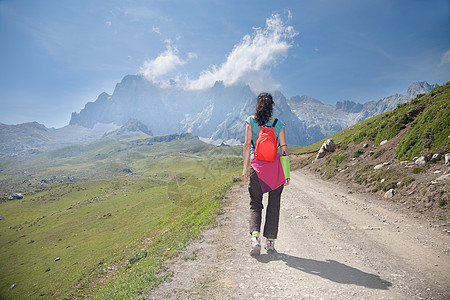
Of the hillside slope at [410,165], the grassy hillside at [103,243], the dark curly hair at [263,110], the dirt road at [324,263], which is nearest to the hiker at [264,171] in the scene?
the dark curly hair at [263,110]

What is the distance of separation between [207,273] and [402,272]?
5.20m

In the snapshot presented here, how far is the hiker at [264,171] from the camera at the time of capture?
682 centimetres

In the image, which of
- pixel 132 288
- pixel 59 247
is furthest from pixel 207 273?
pixel 59 247

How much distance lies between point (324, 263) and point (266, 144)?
3.88 meters

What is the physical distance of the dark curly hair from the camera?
6891mm

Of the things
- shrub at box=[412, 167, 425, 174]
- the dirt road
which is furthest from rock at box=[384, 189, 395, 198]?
the dirt road

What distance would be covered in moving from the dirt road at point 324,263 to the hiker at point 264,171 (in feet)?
2.94

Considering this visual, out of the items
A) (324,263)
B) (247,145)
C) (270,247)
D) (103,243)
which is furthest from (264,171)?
(103,243)

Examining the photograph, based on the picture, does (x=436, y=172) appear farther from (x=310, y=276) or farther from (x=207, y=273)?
(x=207, y=273)

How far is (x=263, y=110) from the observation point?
689cm

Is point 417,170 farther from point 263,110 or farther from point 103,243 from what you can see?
point 103,243

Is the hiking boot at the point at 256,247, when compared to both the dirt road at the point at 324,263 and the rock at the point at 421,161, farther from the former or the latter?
the rock at the point at 421,161

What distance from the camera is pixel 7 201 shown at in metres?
176

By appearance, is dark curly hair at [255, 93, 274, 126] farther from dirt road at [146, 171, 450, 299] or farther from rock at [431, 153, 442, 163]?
rock at [431, 153, 442, 163]
